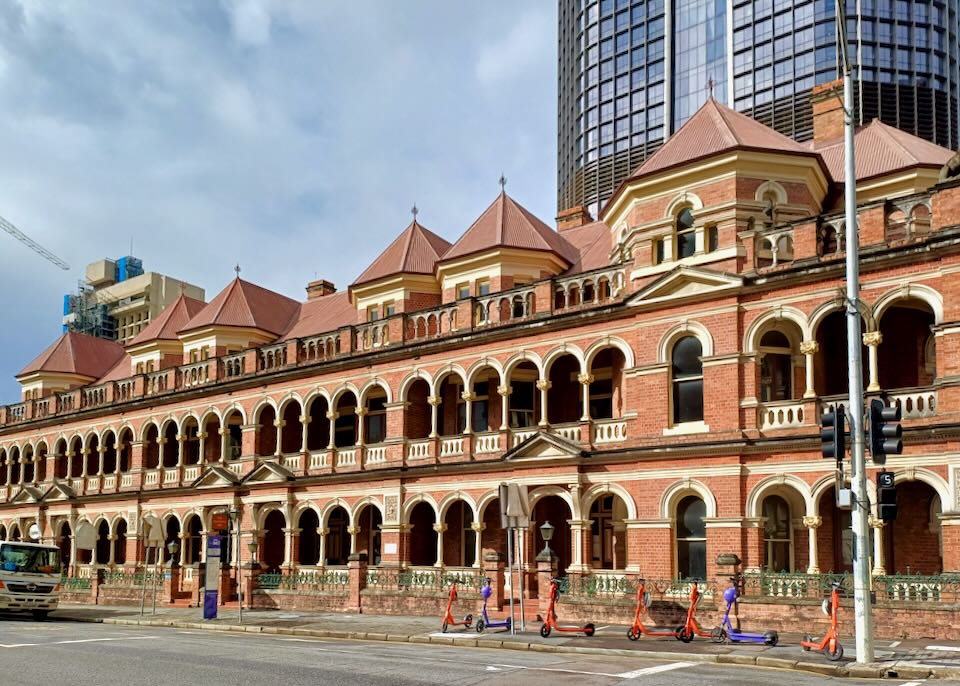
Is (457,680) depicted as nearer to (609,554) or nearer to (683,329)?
(683,329)

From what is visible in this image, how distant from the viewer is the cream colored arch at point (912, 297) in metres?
22.1

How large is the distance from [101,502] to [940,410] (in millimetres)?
34737

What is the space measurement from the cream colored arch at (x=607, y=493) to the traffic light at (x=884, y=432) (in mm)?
10370

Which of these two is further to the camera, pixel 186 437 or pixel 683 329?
pixel 186 437

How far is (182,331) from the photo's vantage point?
1713 inches

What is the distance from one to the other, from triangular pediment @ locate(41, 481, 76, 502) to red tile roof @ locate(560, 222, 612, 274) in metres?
24.1

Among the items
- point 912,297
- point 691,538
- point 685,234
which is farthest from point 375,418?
point 912,297

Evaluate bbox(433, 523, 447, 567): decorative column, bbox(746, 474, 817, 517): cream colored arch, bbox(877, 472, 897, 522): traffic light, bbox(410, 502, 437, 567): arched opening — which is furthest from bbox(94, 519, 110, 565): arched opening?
bbox(877, 472, 897, 522): traffic light

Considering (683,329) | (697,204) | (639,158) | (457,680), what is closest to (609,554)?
(683,329)

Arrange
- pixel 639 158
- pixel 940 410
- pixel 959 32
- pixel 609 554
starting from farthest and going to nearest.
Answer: pixel 639 158 < pixel 959 32 < pixel 609 554 < pixel 940 410

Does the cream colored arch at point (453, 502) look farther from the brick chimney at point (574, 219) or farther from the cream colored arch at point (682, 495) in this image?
the brick chimney at point (574, 219)

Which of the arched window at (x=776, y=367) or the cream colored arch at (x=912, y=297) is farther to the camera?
the arched window at (x=776, y=367)

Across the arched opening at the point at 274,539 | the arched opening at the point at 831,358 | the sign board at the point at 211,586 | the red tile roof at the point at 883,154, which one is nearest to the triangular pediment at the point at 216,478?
the arched opening at the point at 274,539

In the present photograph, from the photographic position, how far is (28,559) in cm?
3294
